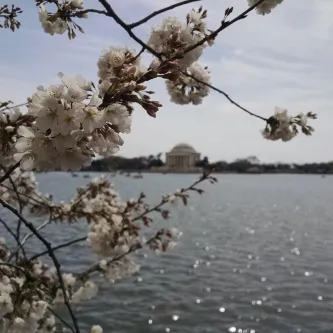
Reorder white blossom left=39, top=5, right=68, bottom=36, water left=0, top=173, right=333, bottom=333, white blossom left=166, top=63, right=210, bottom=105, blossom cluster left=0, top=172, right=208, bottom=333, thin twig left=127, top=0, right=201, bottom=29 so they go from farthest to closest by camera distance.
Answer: water left=0, top=173, right=333, bottom=333
blossom cluster left=0, top=172, right=208, bottom=333
white blossom left=166, top=63, right=210, bottom=105
white blossom left=39, top=5, right=68, bottom=36
thin twig left=127, top=0, right=201, bottom=29

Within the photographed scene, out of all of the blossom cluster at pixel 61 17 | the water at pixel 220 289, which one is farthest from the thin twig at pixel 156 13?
the water at pixel 220 289

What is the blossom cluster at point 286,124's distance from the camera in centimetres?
259

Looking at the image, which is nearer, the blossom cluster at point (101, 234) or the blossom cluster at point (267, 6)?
the blossom cluster at point (267, 6)

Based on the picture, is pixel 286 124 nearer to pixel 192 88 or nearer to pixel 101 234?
pixel 192 88

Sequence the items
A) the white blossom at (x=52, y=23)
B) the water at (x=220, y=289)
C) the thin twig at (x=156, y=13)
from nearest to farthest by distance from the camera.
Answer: the thin twig at (x=156, y=13)
the white blossom at (x=52, y=23)
the water at (x=220, y=289)

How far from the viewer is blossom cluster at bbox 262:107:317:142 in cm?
259

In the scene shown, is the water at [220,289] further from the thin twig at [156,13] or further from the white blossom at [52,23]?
the thin twig at [156,13]

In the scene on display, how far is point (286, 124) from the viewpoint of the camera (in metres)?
2.62

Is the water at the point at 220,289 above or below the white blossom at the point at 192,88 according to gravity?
below

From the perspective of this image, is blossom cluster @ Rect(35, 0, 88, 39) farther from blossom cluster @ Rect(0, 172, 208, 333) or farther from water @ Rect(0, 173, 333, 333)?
water @ Rect(0, 173, 333, 333)

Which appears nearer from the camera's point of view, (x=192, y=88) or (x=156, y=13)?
(x=156, y=13)

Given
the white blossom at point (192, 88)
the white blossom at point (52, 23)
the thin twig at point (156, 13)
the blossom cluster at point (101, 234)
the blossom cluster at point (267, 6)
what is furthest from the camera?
the blossom cluster at point (101, 234)

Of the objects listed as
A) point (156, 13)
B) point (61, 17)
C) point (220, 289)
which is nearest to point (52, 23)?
point (61, 17)

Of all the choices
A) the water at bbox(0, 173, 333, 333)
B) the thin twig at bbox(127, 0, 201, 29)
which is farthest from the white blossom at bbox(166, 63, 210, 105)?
the water at bbox(0, 173, 333, 333)
